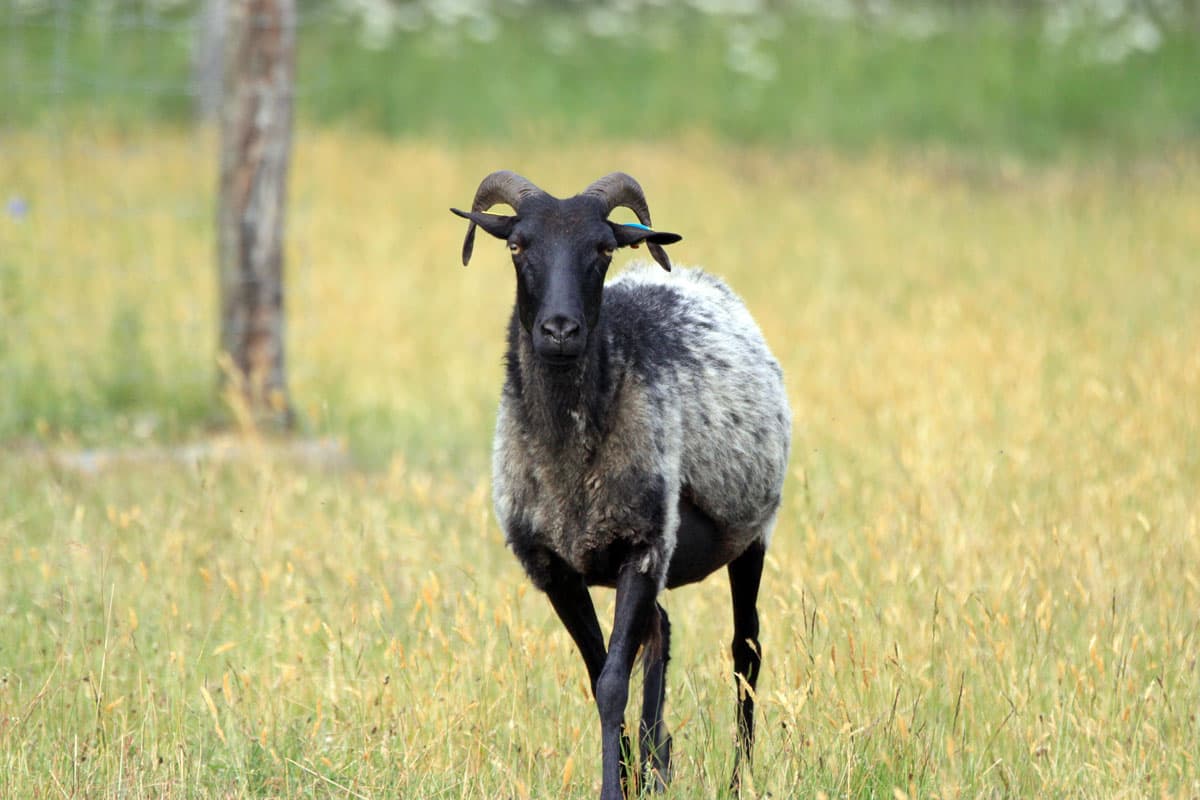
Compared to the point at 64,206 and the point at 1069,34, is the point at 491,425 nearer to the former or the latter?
the point at 64,206

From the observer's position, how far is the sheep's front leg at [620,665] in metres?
4.61

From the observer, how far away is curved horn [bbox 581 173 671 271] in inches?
202

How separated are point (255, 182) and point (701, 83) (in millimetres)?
13907

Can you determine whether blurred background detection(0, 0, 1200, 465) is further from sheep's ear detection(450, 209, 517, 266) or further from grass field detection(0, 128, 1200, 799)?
sheep's ear detection(450, 209, 517, 266)

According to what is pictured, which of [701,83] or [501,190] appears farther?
[701,83]

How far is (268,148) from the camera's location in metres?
9.34

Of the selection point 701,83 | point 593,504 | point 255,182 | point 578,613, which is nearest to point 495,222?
point 593,504

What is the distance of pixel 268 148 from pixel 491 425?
2.26 meters

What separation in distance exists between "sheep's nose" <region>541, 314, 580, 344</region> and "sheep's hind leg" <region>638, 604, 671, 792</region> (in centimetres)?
129

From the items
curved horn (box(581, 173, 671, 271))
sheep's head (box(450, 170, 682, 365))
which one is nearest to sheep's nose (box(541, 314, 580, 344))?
sheep's head (box(450, 170, 682, 365))

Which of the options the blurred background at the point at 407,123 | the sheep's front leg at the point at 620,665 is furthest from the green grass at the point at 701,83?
the sheep's front leg at the point at 620,665

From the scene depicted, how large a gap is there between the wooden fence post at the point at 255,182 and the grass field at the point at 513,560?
53 cm

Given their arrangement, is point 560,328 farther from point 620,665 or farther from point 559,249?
point 620,665

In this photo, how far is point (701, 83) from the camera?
73.3 feet
